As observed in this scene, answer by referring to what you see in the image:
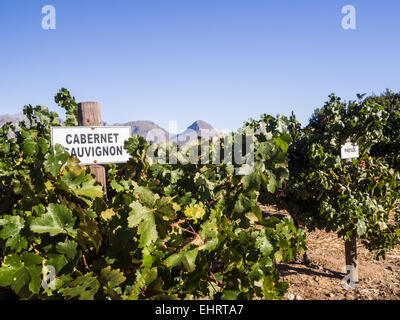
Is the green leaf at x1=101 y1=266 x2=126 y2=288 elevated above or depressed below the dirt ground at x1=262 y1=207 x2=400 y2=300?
above

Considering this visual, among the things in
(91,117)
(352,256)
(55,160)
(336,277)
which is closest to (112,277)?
(55,160)

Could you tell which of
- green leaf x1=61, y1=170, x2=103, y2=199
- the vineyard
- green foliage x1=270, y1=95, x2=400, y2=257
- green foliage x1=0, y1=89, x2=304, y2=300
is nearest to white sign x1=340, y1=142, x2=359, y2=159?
green foliage x1=270, y1=95, x2=400, y2=257

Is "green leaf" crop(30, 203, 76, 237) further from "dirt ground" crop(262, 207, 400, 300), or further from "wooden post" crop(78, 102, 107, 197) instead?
"dirt ground" crop(262, 207, 400, 300)

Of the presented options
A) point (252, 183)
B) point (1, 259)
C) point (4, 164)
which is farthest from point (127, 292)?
point (4, 164)

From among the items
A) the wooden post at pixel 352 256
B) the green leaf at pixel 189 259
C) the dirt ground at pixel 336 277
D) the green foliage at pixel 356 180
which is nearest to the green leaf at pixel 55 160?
the green leaf at pixel 189 259

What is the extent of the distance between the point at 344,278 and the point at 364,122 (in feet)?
8.38

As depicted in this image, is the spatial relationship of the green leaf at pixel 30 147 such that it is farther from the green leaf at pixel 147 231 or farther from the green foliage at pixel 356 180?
the green foliage at pixel 356 180

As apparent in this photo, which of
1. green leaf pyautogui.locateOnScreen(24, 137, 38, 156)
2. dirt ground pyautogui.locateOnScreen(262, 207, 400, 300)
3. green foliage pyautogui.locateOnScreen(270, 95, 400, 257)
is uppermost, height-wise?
green leaf pyautogui.locateOnScreen(24, 137, 38, 156)

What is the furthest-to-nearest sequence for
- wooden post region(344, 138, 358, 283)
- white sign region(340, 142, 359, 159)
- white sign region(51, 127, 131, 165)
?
wooden post region(344, 138, 358, 283) → white sign region(340, 142, 359, 159) → white sign region(51, 127, 131, 165)

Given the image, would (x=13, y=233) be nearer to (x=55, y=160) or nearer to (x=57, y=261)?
(x=57, y=261)

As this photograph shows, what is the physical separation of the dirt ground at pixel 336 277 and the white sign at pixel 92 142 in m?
3.39

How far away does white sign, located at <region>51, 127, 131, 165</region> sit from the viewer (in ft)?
7.95

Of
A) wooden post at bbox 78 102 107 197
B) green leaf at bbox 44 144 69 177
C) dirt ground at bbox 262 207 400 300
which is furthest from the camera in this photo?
dirt ground at bbox 262 207 400 300

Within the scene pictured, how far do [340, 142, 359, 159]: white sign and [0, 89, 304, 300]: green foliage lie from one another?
2958 millimetres
